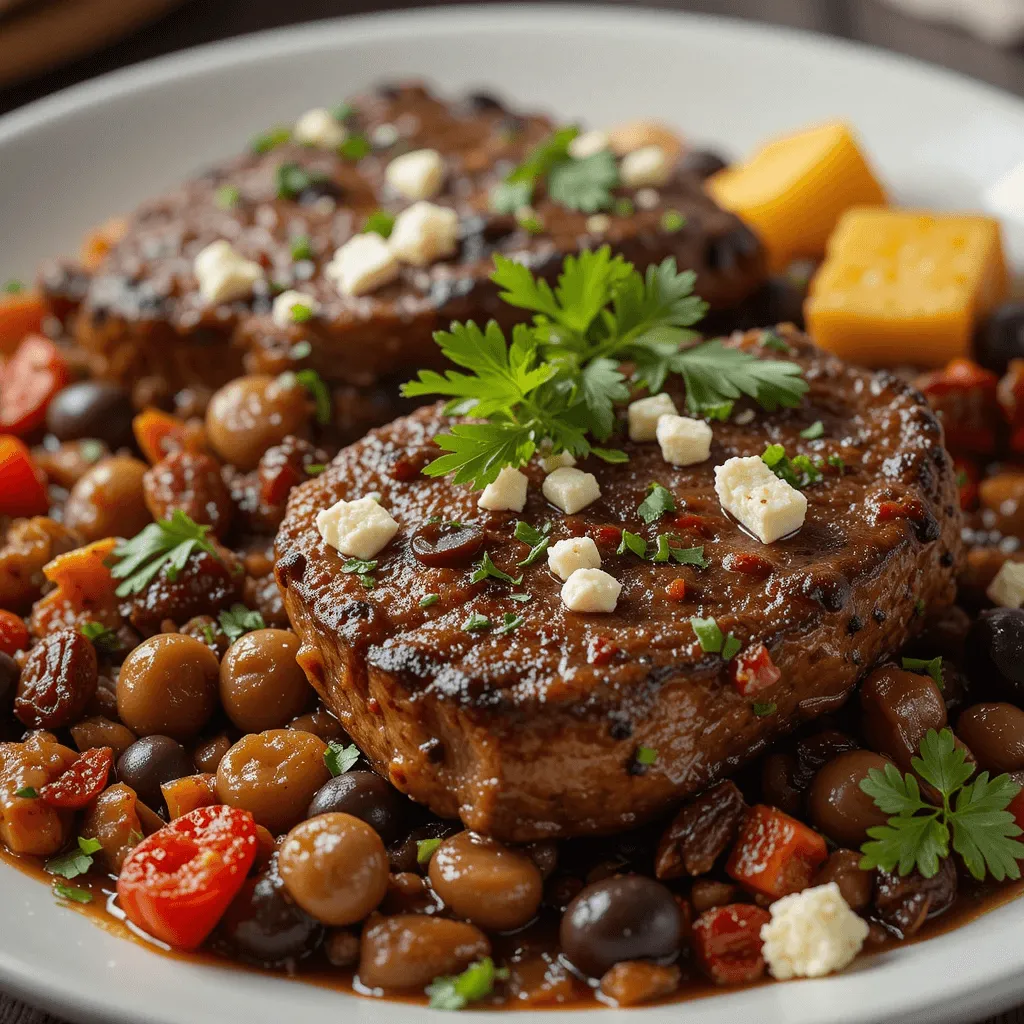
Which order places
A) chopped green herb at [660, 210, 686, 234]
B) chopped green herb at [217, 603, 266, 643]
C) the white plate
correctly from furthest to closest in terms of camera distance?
the white plate → chopped green herb at [660, 210, 686, 234] → chopped green herb at [217, 603, 266, 643]

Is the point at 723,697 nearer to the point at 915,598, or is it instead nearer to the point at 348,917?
the point at 915,598

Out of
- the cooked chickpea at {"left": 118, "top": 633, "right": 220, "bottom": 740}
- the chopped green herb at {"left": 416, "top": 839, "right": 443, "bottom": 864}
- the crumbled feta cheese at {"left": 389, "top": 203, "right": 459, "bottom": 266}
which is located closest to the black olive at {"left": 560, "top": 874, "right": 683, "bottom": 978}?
the chopped green herb at {"left": 416, "top": 839, "right": 443, "bottom": 864}

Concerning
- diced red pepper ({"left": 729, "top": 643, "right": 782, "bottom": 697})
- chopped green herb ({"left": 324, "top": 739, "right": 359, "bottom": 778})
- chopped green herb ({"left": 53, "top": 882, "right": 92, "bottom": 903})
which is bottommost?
chopped green herb ({"left": 324, "top": 739, "right": 359, "bottom": 778})

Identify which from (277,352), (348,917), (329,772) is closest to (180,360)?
(277,352)

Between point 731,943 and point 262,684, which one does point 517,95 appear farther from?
point 731,943

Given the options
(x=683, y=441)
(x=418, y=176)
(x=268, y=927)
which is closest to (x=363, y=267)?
(x=418, y=176)

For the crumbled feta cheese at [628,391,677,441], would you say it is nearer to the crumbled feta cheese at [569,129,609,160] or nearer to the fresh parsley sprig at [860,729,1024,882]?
the fresh parsley sprig at [860,729,1024,882]

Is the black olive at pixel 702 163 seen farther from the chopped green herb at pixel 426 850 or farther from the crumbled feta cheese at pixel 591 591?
the chopped green herb at pixel 426 850
